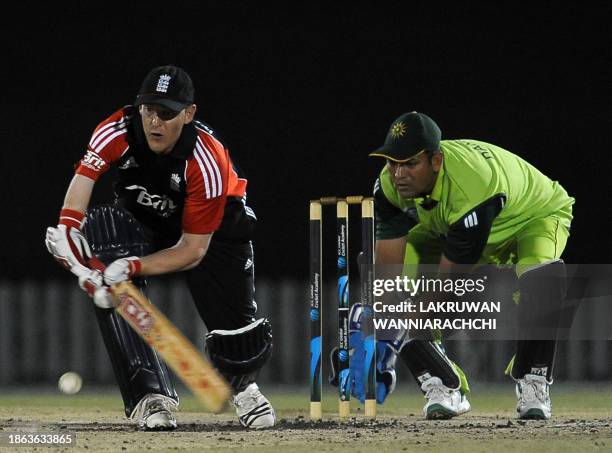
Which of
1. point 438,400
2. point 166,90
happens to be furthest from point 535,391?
point 166,90

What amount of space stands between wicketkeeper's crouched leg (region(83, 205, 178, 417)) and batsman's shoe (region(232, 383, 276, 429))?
28cm

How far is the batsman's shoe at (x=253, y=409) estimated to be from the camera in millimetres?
5391

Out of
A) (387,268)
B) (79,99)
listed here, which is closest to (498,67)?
(79,99)

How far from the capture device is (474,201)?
561 centimetres

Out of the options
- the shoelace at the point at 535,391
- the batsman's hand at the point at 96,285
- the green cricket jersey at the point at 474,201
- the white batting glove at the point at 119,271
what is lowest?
the shoelace at the point at 535,391

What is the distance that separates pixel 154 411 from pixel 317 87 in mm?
4806

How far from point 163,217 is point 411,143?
106 cm

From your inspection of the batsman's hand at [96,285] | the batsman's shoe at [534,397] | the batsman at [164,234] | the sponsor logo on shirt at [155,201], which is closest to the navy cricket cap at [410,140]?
the batsman at [164,234]

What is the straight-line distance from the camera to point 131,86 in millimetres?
9664

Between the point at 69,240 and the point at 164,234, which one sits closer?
the point at 69,240

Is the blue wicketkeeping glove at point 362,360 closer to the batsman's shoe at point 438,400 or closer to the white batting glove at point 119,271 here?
the batsman's shoe at point 438,400

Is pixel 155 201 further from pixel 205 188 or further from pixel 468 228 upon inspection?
pixel 468 228

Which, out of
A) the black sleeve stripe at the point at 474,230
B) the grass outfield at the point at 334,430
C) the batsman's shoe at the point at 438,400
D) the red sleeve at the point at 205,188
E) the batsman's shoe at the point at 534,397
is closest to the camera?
the grass outfield at the point at 334,430

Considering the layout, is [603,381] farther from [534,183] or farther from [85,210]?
[85,210]
